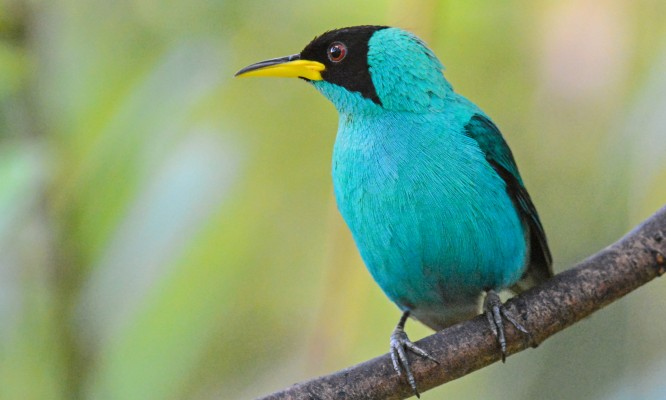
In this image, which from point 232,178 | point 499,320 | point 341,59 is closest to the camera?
point 232,178

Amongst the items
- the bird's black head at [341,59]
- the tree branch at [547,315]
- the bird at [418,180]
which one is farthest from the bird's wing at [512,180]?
the tree branch at [547,315]

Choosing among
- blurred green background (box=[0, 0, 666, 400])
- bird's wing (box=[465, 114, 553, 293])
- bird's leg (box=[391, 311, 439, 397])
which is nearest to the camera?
blurred green background (box=[0, 0, 666, 400])

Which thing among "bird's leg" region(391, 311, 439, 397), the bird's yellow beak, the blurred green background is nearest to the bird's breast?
the blurred green background

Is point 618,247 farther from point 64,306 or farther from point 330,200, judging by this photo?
point 64,306

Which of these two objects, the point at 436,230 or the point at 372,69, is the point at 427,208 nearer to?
the point at 436,230

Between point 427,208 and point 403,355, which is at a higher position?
point 427,208

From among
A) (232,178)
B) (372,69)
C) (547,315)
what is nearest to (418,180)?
(372,69)

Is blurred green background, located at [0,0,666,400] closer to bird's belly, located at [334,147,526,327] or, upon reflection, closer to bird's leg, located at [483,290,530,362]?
bird's belly, located at [334,147,526,327]

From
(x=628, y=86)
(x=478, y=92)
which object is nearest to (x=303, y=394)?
(x=628, y=86)
